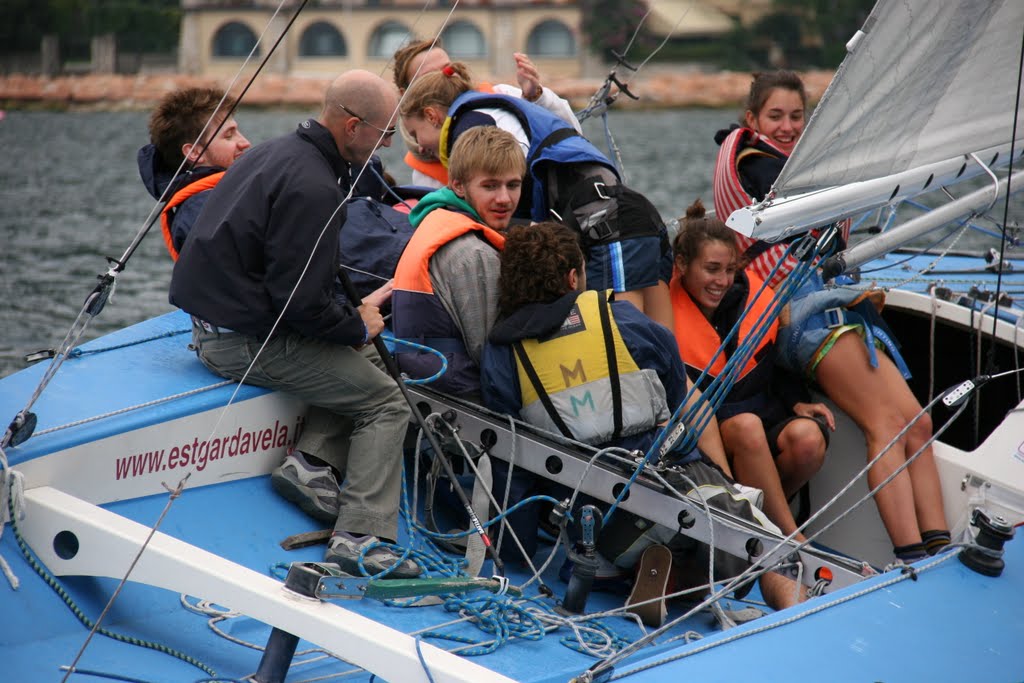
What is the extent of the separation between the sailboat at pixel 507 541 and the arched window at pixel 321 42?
4854cm

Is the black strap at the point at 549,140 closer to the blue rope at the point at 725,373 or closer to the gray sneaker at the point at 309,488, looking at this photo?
the blue rope at the point at 725,373

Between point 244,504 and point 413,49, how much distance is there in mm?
1773

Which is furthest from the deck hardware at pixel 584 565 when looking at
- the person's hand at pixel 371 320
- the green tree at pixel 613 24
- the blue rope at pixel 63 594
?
the green tree at pixel 613 24

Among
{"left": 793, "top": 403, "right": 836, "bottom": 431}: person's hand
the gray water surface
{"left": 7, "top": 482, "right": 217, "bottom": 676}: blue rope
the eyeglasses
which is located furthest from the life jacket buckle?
the gray water surface

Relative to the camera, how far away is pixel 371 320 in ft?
8.98

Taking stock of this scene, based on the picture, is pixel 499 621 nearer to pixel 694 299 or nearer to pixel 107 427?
pixel 107 427

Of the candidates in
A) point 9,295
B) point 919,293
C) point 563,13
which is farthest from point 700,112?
point 919,293

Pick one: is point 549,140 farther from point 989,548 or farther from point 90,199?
point 90,199

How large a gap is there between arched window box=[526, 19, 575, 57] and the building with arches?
0.14 feet

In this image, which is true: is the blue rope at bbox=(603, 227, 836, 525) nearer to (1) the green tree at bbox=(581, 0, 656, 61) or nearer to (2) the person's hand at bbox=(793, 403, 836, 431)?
(2) the person's hand at bbox=(793, 403, 836, 431)

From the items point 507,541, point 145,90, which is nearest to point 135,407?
point 507,541

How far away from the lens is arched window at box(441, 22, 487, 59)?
4224cm

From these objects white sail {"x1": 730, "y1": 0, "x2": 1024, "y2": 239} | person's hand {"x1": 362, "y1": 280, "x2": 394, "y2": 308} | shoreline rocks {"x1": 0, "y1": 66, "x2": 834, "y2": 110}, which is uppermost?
white sail {"x1": 730, "y1": 0, "x2": 1024, "y2": 239}

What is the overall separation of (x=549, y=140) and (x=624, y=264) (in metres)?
0.44
